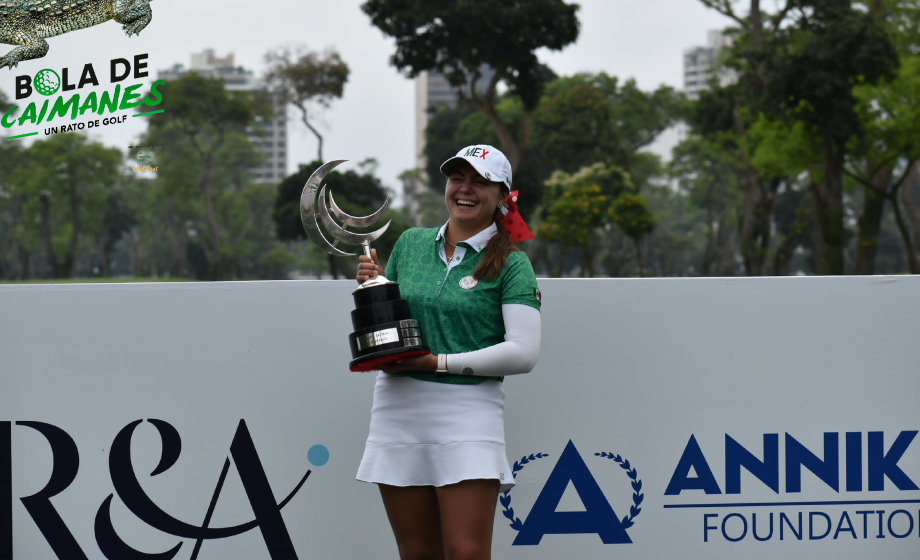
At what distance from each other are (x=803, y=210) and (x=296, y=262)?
81.9ft

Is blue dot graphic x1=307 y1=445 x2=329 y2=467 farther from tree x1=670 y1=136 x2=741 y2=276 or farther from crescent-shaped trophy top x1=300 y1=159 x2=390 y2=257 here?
tree x1=670 y1=136 x2=741 y2=276

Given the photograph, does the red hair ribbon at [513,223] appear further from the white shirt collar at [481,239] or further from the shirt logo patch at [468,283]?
the shirt logo patch at [468,283]

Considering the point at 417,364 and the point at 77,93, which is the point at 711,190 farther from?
the point at 417,364

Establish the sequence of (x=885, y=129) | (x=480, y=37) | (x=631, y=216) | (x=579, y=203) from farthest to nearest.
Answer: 1. (x=631, y=216)
2. (x=579, y=203)
3. (x=480, y=37)
4. (x=885, y=129)

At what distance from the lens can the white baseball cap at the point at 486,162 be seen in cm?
222

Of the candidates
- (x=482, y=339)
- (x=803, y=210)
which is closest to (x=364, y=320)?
(x=482, y=339)

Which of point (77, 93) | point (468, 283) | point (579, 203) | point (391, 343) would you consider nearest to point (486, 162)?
point (468, 283)

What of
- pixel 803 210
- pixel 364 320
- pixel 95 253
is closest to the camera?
pixel 364 320

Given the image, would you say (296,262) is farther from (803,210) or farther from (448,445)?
(448,445)

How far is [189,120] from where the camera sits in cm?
2708

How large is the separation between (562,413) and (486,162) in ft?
4.07

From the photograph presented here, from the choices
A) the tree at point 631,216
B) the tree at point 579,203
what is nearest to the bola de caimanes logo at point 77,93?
the tree at point 579,203

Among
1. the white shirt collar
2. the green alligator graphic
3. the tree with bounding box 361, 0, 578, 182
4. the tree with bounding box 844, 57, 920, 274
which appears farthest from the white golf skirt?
the tree with bounding box 361, 0, 578, 182

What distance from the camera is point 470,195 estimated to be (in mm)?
2289
